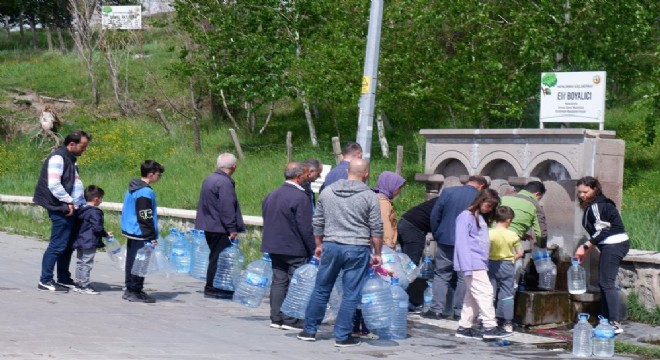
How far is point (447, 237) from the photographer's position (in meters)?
11.9

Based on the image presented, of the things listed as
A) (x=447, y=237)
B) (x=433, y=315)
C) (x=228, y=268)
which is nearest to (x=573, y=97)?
(x=447, y=237)

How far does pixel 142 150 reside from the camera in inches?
1297

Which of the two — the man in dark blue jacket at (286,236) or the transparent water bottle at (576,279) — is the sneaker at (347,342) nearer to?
the man in dark blue jacket at (286,236)

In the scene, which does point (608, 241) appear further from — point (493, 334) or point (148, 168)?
point (148, 168)

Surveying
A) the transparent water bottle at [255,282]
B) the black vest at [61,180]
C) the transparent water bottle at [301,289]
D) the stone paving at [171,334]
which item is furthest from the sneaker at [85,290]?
the transparent water bottle at [301,289]

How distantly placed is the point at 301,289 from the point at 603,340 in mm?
2870

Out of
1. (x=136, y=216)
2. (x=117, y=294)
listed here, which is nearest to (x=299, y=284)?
(x=136, y=216)

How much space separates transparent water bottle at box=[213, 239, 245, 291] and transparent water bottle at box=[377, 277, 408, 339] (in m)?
2.95

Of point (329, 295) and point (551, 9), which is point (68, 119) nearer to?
point (551, 9)

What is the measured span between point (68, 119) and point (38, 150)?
3.88 metres

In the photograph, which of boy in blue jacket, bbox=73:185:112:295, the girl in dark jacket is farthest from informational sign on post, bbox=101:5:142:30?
the girl in dark jacket

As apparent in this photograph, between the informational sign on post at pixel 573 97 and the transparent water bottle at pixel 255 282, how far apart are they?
6.63m

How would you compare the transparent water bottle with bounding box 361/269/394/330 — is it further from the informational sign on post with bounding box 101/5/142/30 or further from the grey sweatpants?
the informational sign on post with bounding box 101/5/142/30

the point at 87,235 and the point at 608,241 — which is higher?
the point at 608,241
